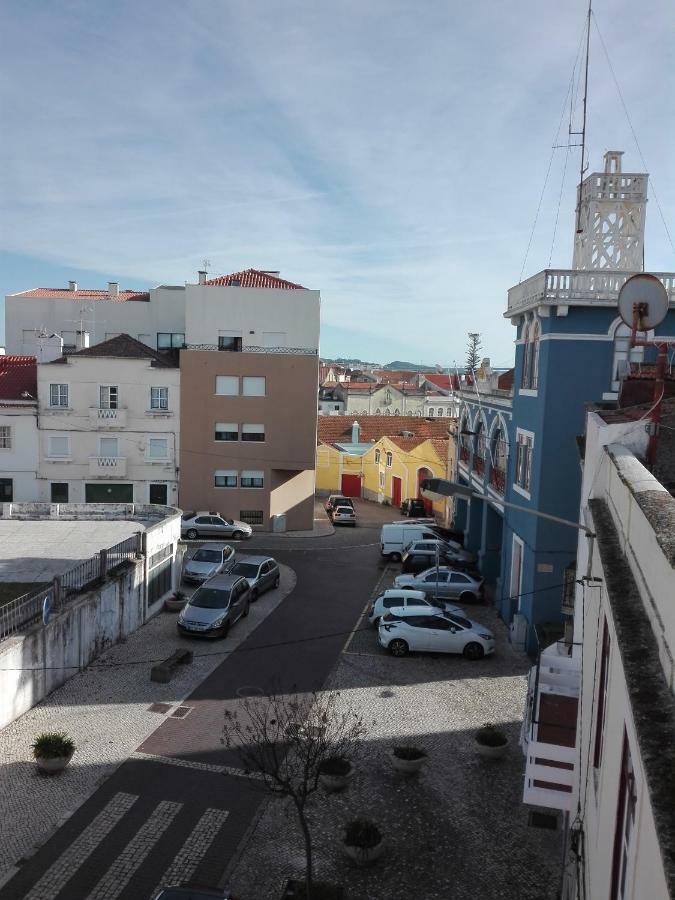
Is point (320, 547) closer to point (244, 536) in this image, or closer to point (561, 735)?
point (244, 536)

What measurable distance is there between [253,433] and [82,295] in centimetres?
1876

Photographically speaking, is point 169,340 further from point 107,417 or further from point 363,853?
point 363,853

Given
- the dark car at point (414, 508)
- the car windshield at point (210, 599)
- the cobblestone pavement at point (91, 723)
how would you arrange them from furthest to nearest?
the dark car at point (414, 508), the car windshield at point (210, 599), the cobblestone pavement at point (91, 723)

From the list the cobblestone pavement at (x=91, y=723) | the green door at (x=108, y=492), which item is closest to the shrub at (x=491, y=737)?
the cobblestone pavement at (x=91, y=723)

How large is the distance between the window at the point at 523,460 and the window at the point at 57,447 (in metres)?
24.0

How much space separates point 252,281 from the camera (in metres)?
42.2

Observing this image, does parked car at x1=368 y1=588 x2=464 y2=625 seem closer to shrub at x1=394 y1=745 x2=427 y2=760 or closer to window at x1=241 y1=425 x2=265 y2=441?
shrub at x1=394 y1=745 x2=427 y2=760

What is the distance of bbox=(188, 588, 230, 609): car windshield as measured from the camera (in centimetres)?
2300

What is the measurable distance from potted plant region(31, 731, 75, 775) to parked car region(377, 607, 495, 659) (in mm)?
10184

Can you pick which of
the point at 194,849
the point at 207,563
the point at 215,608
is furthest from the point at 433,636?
the point at 207,563

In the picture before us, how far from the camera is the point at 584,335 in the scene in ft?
70.0

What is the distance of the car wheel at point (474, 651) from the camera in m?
21.8

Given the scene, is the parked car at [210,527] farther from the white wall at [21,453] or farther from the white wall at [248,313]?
the white wall at [248,313]

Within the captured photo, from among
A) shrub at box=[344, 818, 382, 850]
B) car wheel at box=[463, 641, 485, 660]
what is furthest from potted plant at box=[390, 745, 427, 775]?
car wheel at box=[463, 641, 485, 660]
